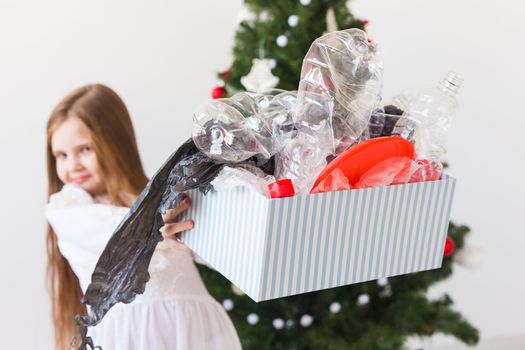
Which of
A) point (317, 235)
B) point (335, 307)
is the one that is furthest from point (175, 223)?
point (335, 307)

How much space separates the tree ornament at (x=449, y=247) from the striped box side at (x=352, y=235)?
80 cm

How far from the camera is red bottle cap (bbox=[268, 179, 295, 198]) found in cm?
91

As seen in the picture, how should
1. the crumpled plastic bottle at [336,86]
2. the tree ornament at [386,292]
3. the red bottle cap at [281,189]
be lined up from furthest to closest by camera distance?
the tree ornament at [386,292] < the crumpled plastic bottle at [336,86] < the red bottle cap at [281,189]

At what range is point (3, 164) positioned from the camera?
6.73 ft

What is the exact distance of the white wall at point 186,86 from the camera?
2057 mm

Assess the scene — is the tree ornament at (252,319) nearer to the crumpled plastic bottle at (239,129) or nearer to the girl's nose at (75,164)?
the girl's nose at (75,164)

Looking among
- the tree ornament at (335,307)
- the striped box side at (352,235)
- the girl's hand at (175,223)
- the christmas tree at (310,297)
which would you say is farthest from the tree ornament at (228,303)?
the striped box side at (352,235)

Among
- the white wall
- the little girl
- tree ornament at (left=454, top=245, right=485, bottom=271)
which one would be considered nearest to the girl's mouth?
the little girl

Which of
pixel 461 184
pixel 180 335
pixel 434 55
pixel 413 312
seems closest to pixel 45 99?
pixel 180 335

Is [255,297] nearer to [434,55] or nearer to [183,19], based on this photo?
[183,19]

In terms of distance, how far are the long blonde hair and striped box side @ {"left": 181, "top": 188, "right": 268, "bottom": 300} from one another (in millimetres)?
519

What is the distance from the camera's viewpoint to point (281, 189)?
0.91 meters

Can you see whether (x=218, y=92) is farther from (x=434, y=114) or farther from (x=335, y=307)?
(x=434, y=114)

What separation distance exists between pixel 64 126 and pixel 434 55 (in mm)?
1701
